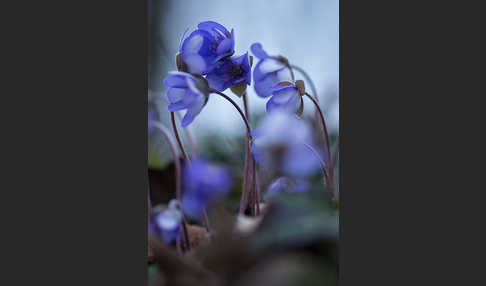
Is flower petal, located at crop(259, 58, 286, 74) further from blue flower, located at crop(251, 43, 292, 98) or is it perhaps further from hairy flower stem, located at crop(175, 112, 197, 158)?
hairy flower stem, located at crop(175, 112, 197, 158)

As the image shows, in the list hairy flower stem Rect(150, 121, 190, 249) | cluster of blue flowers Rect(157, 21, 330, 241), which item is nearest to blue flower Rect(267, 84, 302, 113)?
cluster of blue flowers Rect(157, 21, 330, 241)

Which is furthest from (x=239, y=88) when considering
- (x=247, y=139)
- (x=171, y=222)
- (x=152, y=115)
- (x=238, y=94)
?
(x=171, y=222)

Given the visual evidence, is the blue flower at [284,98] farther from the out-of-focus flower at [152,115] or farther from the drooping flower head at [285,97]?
the out-of-focus flower at [152,115]

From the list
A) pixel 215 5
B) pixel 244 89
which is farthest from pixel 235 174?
pixel 215 5

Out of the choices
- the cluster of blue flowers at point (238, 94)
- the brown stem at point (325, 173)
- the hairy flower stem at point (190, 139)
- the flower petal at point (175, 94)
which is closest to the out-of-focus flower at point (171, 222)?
the cluster of blue flowers at point (238, 94)

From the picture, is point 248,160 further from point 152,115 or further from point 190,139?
point 152,115

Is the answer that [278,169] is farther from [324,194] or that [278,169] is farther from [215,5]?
[215,5]
